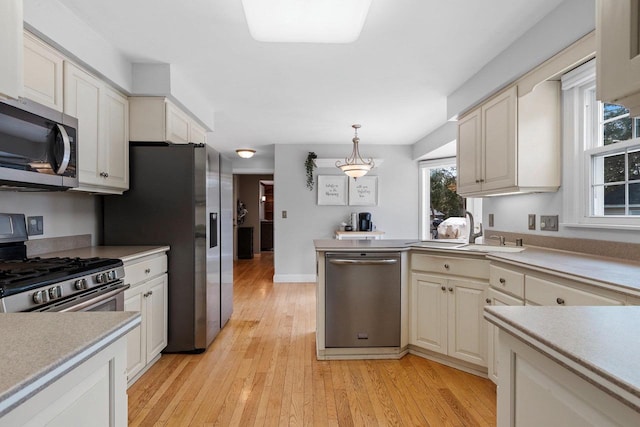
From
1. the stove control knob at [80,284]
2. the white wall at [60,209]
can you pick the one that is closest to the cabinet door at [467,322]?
the stove control knob at [80,284]

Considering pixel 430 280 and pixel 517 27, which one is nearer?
pixel 517 27

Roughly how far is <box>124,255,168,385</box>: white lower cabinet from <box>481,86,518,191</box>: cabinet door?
2.64m

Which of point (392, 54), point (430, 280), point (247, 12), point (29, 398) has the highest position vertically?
point (392, 54)

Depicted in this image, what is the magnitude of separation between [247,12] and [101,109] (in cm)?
142

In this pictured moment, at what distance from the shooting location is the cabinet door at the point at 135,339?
2.21 metres

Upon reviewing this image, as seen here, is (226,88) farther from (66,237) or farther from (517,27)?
(517,27)

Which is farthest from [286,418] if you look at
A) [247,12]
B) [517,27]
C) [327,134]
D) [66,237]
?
[327,134]

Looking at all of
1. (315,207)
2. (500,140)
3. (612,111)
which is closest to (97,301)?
(500,140)

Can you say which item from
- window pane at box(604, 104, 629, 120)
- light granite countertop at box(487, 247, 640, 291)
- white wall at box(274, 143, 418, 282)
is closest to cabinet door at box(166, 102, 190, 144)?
white wall at box(274, 143, 418, 282)

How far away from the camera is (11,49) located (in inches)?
33.1

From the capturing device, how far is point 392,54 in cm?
266

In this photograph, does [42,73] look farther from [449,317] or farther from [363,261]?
[449,317]

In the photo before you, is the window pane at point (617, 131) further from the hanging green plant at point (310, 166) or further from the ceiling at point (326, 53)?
the hanging green plant at point (310, 166)

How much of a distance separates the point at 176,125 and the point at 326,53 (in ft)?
5.01
